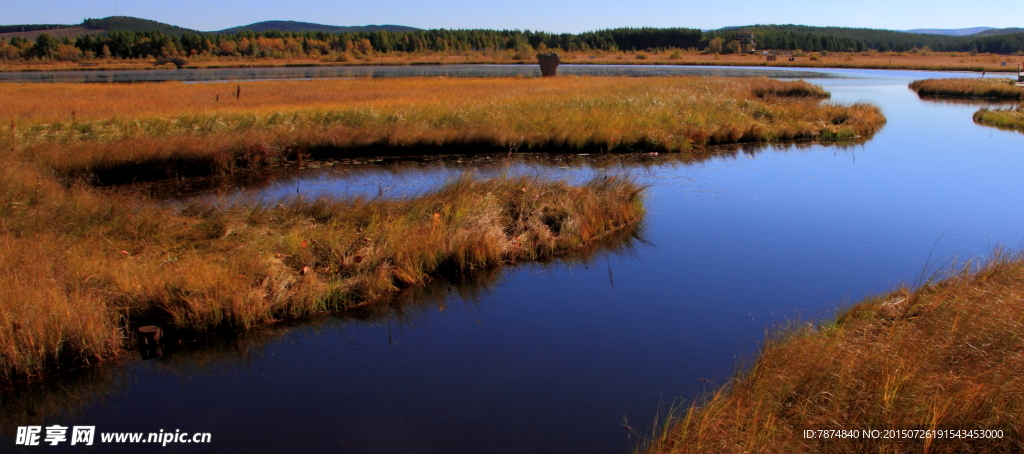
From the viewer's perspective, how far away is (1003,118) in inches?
1177

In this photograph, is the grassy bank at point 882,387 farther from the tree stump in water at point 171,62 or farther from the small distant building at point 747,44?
the small distant building at point 747,44

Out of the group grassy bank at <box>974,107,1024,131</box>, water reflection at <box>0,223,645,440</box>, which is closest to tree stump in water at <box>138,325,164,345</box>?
water reflection at <box>0,223,645,440</box>

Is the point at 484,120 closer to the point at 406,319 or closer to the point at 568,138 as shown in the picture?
the point at 568,138

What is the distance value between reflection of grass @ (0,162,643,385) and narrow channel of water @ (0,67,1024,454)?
43 cm

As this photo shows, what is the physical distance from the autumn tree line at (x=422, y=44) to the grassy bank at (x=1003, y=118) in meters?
90.1

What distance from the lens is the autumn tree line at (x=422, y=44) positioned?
118312 mm

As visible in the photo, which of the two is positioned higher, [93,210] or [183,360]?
[93,210]

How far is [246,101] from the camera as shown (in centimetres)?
2998

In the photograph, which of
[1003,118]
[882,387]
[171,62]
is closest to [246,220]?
[882,387]

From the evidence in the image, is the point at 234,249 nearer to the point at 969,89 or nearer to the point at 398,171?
the point at 398,171

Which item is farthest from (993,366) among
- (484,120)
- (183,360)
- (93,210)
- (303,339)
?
(484,120)

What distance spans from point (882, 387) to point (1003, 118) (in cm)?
3098

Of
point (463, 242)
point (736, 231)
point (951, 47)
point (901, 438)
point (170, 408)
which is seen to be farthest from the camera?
point (951, 47)

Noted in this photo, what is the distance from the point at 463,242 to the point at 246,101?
2283 centimetres
